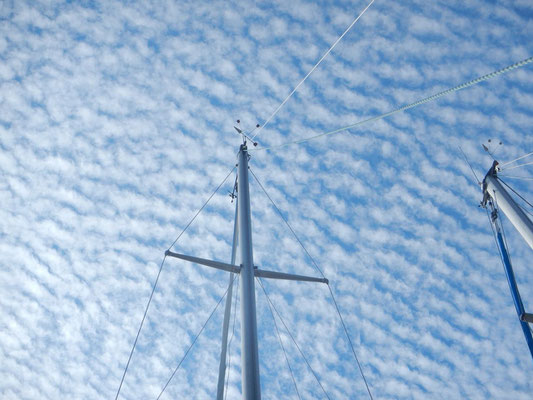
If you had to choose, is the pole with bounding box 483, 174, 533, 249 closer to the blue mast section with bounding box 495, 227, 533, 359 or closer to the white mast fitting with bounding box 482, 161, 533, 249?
the white mast fitting with bounding box 482, 161, 533, 249

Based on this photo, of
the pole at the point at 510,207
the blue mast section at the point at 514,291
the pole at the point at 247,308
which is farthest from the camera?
the pole at the point at 510,207

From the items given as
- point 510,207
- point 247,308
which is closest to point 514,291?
point 510,207

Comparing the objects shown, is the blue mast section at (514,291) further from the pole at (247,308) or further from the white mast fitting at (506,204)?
the pole at (247,308)

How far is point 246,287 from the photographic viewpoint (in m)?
8.98

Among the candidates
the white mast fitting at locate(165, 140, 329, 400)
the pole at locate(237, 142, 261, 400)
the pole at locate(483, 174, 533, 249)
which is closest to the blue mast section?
the pole at locate(483, 174, 533, 249)

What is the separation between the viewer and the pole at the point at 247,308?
755 cm

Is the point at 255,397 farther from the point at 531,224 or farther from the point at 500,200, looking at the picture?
the point at 500,200

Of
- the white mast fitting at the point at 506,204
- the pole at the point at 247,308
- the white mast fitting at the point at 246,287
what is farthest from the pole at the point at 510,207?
the pole at the point at 247,308

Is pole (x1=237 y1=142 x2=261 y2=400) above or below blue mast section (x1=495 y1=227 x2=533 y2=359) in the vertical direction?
below

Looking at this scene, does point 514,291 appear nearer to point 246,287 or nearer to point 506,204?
point 506,204

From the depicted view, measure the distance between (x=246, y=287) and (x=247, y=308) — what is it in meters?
0.53

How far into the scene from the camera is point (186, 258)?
36.8 ft

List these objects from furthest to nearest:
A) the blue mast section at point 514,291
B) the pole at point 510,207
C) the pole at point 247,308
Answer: the pole at point 510,207 → the blue mast section at point 514,291 → the pole at point 247,308

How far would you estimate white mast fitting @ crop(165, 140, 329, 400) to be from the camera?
7633 millimetres
